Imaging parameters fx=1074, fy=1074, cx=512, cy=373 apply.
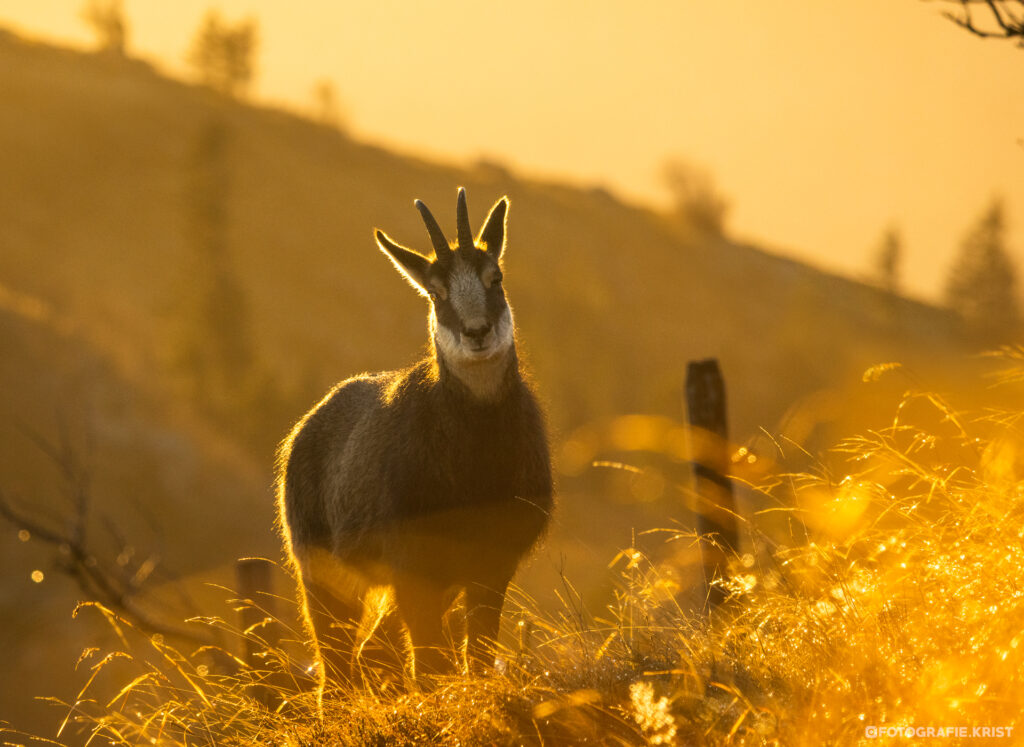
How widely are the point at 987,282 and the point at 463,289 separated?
60.2 m

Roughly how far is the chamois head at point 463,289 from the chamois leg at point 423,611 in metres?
1.44

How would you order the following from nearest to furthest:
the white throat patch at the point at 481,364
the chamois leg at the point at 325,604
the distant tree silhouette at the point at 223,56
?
the white throat patch at the point at 481,364, the chamois leg at the point at 325,604, the distant tree silhouette at the point at 223,56

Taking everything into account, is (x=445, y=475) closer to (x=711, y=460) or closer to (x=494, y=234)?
(x=711, y=460)

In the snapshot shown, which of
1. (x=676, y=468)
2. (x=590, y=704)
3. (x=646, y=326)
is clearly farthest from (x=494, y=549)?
(x=646, y=326)

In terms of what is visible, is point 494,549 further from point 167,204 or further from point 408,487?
point 167,204

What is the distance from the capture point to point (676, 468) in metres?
46.6

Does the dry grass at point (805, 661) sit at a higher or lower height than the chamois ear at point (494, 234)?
lower

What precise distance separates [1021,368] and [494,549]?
3.14 meters

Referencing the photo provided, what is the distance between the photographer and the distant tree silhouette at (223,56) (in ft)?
325

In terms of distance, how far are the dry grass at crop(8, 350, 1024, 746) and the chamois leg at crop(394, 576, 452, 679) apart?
810 millimetres

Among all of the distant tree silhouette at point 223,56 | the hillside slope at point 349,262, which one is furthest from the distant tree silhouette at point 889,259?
the distant tree silhouette at point 223,56

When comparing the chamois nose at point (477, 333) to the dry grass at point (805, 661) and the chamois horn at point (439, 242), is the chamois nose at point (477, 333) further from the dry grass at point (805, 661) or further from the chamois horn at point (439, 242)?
the dry grass at point (805, 661)

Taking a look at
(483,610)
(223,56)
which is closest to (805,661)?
(483,610)

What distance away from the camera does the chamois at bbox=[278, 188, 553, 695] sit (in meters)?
6.57
